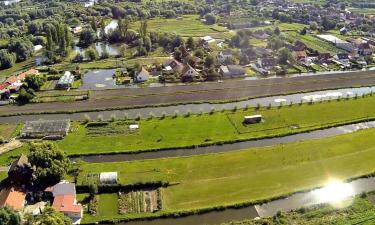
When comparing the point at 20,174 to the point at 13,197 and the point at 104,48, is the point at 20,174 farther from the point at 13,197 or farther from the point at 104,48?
the point at 104,48

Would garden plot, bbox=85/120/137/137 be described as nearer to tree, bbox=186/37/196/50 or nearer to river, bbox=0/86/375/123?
river, bbox=0/86/375/123

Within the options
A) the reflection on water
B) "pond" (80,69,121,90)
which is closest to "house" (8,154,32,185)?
the reflection on water

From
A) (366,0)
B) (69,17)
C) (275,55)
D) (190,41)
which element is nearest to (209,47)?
(190,41)

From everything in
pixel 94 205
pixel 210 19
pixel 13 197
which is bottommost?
pixel 94 205

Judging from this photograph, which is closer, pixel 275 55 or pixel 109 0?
A: pixel 275 55

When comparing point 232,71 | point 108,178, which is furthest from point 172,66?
point 108,178

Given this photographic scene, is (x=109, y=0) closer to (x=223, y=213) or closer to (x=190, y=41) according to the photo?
(x=190, y=41)

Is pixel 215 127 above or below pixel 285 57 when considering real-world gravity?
below
